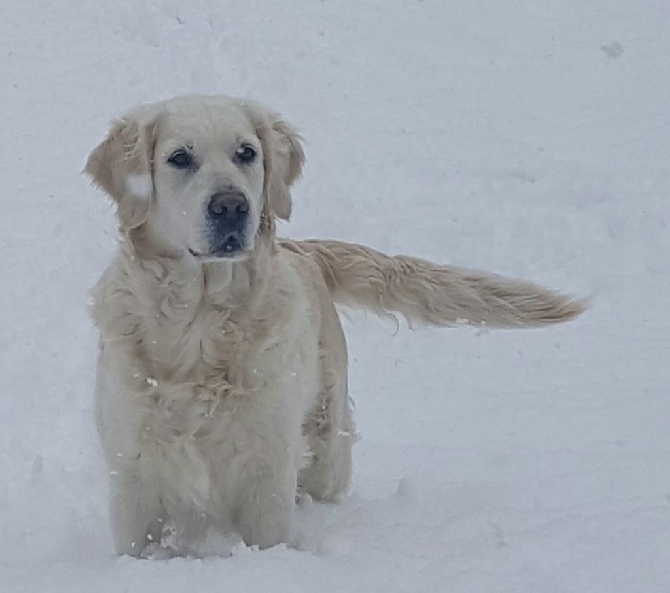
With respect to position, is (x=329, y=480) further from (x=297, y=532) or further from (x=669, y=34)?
(x=669, y=34)

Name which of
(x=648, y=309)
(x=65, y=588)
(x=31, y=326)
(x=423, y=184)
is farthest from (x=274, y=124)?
(x=423, y=184)

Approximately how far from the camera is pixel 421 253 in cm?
744

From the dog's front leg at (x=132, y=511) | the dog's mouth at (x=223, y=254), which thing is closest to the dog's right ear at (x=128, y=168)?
the dog's mouth at (x=223, y=254)

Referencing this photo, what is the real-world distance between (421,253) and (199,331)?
4.03 m

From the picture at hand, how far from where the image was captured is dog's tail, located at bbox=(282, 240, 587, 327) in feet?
14.8

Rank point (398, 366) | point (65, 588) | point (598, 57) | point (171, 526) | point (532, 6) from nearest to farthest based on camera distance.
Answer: point (65, 588), point (171, 526), point (398, 366), point (598, 57), point (532, 6)

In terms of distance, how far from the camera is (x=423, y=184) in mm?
8477

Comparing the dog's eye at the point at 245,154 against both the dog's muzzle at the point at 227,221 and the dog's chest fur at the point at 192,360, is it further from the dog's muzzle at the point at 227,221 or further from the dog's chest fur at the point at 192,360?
the dog's chest fur at the point at 192,360

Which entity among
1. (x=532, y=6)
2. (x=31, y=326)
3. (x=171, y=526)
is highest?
(x=532, y=6)

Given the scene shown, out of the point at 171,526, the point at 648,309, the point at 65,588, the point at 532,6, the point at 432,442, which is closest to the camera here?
the point at 65,588

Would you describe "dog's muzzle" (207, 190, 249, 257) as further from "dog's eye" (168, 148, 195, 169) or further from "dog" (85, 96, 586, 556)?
"dog's eye" (168, 148, 195, 169)

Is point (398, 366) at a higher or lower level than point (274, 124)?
lower

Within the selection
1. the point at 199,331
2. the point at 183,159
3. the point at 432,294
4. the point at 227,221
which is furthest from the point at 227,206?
the point at 432,294

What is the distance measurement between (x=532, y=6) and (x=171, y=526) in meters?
8.76
